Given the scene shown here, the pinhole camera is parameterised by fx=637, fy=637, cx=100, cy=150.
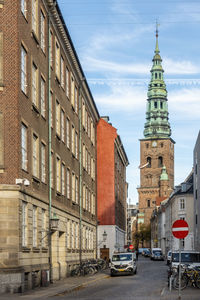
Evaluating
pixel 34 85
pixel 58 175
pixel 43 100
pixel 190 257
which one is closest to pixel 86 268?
pixel 190 257

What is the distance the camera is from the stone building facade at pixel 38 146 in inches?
1015

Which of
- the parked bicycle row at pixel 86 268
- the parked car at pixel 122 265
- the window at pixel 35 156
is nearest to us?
the window at pixel 35 156

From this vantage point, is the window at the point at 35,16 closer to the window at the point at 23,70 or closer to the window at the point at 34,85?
the window at the point at 34,85

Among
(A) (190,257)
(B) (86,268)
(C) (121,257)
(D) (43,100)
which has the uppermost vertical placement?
(D) (43,100)

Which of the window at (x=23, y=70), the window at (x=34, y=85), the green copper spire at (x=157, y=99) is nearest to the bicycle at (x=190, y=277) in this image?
the window at (x=34, y=85)

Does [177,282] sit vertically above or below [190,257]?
below

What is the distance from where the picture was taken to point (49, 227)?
32.4m

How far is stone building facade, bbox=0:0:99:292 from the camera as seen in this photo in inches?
1015

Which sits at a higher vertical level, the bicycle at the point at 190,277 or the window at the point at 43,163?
the window at the point at 43,163

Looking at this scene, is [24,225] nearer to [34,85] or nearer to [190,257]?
→ [34,85]

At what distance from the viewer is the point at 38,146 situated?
3062 cm

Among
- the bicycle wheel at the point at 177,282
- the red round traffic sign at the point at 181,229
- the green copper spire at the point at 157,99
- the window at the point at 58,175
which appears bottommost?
the bicycle wheel at the point at 177,282

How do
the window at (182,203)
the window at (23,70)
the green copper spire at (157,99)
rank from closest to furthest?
the window at (23,70) → the window at (182,203) → the green copper spire at (157,99)

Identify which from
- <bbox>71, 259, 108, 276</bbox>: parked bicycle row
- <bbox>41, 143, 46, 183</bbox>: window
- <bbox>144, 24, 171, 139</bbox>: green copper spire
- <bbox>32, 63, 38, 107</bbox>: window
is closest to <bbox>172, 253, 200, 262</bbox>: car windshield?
<bbox>71, 259, 108, 276</bbox>: parked bicycle row
